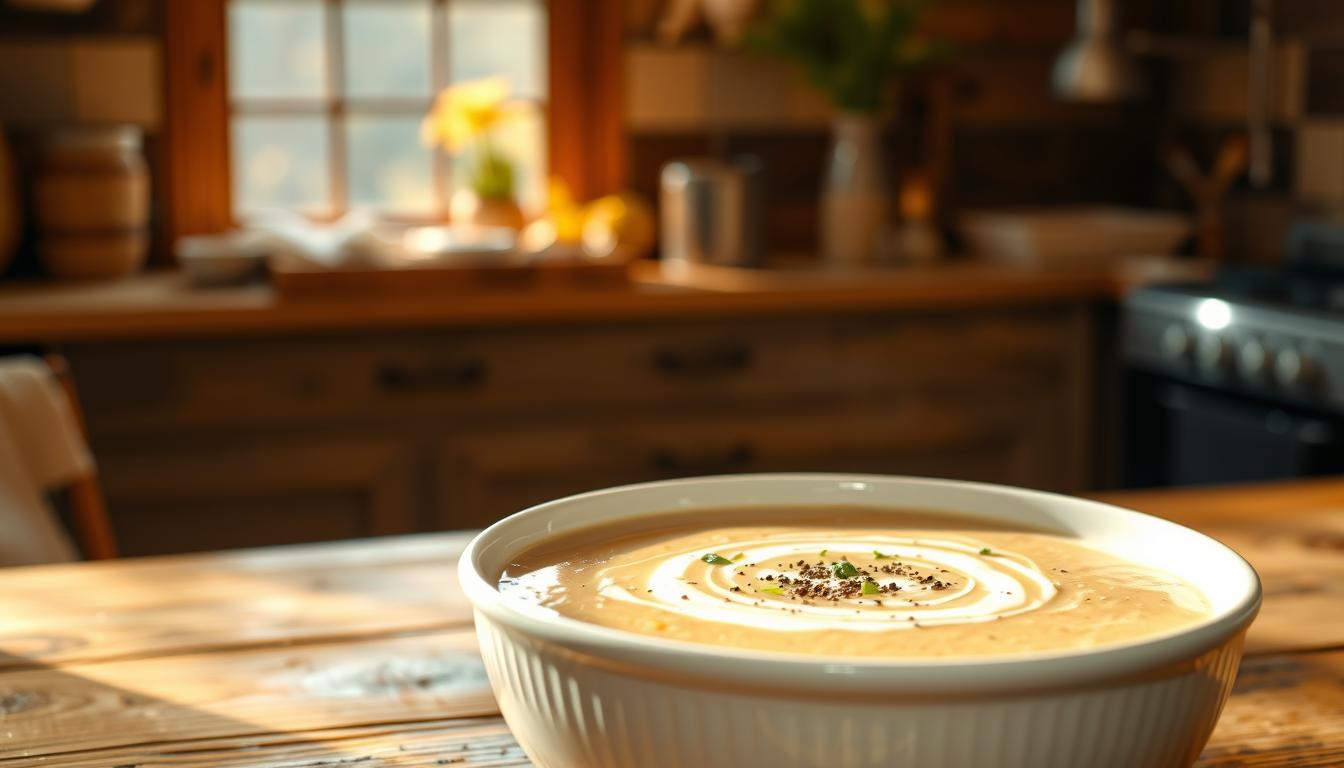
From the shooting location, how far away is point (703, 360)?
2.65 m

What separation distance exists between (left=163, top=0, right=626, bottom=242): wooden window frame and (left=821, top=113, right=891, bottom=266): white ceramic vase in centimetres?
46

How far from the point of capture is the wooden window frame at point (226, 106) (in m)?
2.96

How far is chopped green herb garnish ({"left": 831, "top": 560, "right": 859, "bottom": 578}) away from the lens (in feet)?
2.09

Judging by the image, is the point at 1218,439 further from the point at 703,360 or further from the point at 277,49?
the point at 277,49

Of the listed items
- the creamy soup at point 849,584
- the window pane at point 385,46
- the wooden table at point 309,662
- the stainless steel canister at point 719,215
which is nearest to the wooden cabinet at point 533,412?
the stainless steel canister at point 719,215

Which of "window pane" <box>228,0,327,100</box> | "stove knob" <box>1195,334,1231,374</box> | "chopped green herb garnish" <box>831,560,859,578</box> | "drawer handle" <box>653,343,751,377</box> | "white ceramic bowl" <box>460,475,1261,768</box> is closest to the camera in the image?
"white ceramic bowl" <box>460,475,1261,768</box>

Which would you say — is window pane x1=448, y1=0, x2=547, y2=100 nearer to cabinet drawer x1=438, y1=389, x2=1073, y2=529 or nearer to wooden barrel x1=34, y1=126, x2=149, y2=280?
wooden barrel x1=34, y1=126, x2=149, y2=280

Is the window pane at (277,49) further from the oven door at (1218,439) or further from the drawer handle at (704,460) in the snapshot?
the oven door at (1218,439)

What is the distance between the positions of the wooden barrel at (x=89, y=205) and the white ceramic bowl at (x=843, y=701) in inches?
93.5

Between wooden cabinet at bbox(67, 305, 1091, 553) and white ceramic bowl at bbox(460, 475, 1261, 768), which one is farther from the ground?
white ceramic bowl at bbox(460, 475, 1261, 768)

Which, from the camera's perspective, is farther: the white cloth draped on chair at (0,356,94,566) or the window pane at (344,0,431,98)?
the window pane at (344,0,431,98)

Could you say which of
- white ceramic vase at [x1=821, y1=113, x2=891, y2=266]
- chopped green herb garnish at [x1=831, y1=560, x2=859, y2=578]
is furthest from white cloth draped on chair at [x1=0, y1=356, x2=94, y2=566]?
white ceramic vase at [x1=821, y1=113, x2=891, y2=266]

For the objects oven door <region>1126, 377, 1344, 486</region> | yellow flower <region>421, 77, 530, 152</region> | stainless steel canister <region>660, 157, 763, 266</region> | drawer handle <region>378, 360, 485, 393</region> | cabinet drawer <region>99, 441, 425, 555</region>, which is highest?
yellow flower <region>421, 77, 530, 152</region>

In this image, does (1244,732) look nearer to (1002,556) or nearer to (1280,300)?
(1002,556)
